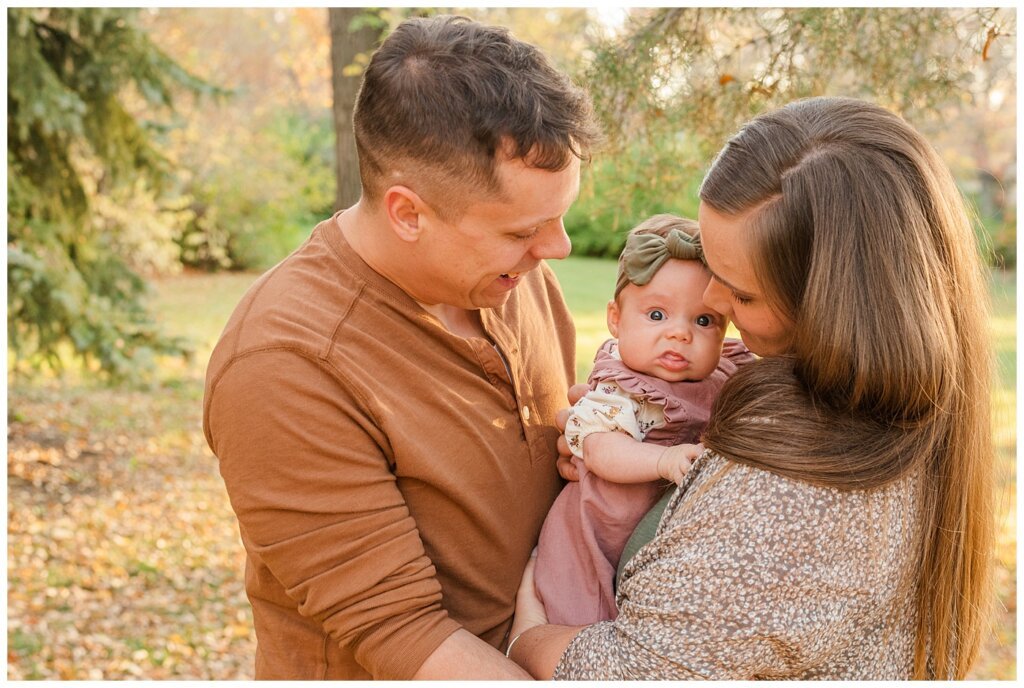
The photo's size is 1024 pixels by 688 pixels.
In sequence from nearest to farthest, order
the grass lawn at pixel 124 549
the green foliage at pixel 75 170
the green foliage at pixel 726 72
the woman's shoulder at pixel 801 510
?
the woman's shoulder at pixel 801 510 < the green foliage at pixel 726 72 < the grass lawn at pixel 124 549 < the green foliage at pixel 75 170

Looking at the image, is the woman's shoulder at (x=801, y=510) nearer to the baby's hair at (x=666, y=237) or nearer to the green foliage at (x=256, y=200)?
the baby's hair at (x=666, y=237)

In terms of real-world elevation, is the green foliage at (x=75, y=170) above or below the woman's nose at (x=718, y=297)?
below

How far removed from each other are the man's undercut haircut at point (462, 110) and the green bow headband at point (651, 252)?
0.26 metres

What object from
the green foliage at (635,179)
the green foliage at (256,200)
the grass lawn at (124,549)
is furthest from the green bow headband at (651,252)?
the green foliage at (256,200)

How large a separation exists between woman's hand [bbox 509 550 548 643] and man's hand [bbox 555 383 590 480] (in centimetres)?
22

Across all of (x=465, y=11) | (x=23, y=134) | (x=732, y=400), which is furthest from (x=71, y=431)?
(x=732, y=400)

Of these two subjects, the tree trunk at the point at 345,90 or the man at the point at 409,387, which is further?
the tree trunk at the point at 345,90

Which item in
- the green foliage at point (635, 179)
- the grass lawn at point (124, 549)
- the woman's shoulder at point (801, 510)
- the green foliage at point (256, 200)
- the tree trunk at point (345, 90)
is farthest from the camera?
the green foliage at point (256, 200)

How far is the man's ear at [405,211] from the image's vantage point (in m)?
2.31

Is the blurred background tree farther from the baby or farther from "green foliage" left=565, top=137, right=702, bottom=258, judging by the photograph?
the baby

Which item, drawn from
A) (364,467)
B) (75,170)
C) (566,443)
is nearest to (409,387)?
(364,467)

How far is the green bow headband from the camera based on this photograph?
7.70ft

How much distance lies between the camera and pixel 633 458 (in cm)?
225

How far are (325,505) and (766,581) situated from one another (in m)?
0.91
